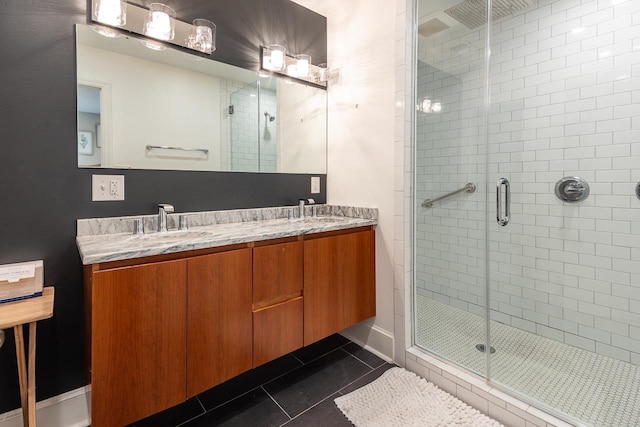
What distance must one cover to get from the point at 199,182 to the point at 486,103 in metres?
1.81

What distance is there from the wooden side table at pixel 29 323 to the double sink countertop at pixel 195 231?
0.66ft

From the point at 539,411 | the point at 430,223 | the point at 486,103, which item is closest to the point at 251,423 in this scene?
the point at 539,411

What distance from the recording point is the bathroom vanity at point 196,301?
3.42 ft

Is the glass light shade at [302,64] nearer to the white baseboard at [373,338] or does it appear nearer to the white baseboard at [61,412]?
the white baseboard at [373,338]

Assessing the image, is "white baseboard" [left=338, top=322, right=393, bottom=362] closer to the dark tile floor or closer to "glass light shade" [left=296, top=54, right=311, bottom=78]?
the dark tile floor

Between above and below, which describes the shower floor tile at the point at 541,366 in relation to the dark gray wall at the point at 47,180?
below

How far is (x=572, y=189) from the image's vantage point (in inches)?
76.2

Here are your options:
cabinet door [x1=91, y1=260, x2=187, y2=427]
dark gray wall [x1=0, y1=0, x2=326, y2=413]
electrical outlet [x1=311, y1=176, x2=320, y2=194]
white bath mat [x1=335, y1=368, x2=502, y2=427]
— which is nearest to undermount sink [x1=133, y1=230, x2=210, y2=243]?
dark gray wall [x1=0, y1=0, x2=326, y2=413]

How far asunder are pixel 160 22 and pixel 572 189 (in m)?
2.59

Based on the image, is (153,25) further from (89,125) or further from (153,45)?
(89,125)

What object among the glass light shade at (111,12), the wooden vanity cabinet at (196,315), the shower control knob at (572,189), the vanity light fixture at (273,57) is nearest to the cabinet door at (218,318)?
the wooden vanity cabinet at (196,315)

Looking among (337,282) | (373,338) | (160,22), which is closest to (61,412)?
(337,282)

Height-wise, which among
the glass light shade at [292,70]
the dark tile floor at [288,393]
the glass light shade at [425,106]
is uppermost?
the glass light shade at [292,70]

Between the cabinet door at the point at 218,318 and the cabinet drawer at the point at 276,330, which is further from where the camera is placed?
the cabinet drawer at the point at 276,330
